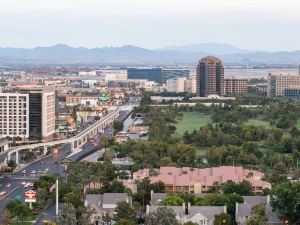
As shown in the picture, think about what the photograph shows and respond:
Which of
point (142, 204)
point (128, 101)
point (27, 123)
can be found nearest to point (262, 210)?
point (142, 204)

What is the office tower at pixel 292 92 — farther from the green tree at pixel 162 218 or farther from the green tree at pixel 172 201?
the green tree at pixel 162 218

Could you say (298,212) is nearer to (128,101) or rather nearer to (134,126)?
(134,126)

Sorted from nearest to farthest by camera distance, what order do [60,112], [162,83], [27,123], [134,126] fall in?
[27,123] < [134,126] < [60,112] < [162,83]

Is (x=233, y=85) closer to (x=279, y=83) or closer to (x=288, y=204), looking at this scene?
(x=279, y=83)

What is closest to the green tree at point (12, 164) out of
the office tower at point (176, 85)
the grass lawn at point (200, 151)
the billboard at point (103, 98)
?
the grass lawn at point (200, 151)

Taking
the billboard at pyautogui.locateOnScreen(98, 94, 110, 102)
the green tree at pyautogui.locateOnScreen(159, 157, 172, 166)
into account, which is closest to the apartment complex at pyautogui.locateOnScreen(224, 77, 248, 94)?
the billboard at pyautogui.locateOnScreen(98, 94, 110, 102)
